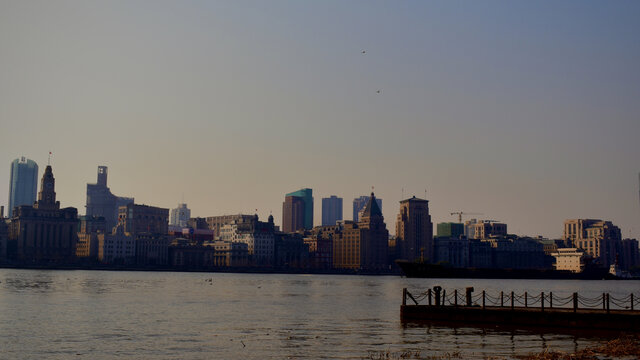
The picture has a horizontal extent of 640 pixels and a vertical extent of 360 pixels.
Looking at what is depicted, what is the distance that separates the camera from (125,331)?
233 ft

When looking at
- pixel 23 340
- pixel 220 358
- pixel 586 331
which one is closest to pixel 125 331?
pixel 23 340

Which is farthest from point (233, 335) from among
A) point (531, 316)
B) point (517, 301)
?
Result: point (517, 301)

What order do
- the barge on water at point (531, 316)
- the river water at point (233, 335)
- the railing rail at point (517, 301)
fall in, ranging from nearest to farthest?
the river water at point (233, 335)
the barge on water at point (531, 316)
the railing rail at point (517, 301)

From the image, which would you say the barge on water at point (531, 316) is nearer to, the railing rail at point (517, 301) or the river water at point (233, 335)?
the railing rail at point (517, 301)

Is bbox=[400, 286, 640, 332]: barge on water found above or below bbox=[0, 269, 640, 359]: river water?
above

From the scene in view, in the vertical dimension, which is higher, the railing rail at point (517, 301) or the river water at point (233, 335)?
the railing rail at point (517, 301)

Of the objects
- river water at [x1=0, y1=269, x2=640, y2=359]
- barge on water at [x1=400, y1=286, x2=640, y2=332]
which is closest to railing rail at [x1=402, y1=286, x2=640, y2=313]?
barge on water at [x1=400, y1=286, x2=640, y2=332]

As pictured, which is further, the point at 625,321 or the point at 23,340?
the point at 625,321

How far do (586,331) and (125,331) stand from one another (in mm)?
41562

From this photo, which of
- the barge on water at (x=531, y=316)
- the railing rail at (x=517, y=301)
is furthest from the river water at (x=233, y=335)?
the railing rail at (x=517, y=301)

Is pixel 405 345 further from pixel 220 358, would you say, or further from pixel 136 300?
pixel 136 300

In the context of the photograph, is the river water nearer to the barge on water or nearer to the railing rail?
the barge on water

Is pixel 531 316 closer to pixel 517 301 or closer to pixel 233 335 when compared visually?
pixel 233 335

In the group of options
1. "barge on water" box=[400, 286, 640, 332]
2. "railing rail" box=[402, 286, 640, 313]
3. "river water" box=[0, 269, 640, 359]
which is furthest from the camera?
"railing rail" box=[402, 286, 640, 313]
